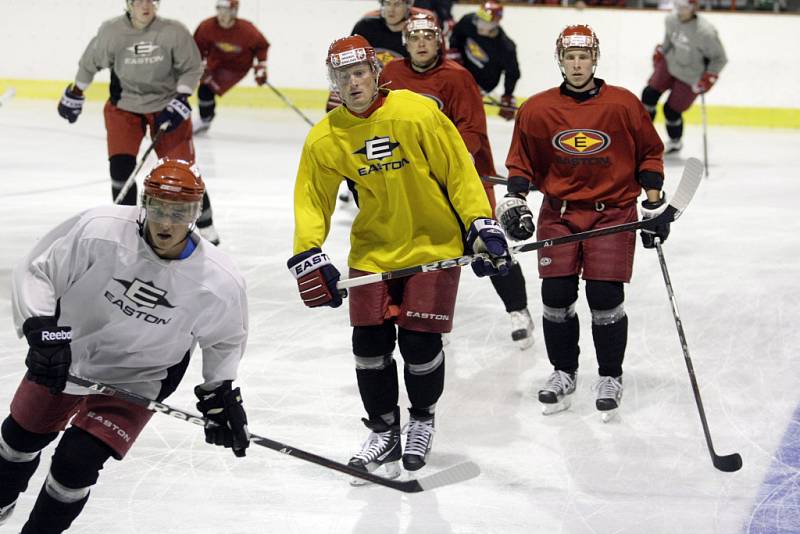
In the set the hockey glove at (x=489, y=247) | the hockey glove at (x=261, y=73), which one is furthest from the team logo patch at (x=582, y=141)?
the hockey glove at (x=261, y=73)

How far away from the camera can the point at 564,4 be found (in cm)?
1026

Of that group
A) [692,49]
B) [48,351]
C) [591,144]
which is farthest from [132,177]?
[692,49]

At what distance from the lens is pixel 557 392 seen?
3.60m

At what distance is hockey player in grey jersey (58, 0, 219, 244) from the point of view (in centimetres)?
520

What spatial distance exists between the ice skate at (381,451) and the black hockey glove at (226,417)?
643 mm

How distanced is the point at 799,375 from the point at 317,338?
1.66 m

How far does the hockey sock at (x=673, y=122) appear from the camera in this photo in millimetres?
8469

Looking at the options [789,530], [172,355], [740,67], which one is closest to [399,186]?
[172,355]

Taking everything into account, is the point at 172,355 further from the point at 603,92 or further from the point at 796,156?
the point at 796,156

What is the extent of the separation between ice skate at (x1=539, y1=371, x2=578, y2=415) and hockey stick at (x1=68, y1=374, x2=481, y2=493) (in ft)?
2.99

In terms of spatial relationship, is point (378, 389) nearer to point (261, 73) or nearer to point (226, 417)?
point (226, 417)

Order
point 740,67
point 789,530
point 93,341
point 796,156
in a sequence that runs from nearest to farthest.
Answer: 1. point 93,341
2. point 789,530
3. point 796,156
4. point 740,67

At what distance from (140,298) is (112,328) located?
0.10m

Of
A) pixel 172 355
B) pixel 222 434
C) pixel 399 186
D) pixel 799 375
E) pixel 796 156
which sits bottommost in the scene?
pixel 796 156
